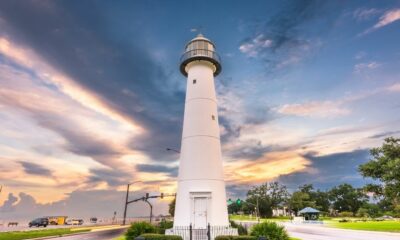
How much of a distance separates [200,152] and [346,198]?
116m

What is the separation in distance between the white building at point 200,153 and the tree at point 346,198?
110871 mm

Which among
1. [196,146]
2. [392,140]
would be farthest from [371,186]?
[196,146]

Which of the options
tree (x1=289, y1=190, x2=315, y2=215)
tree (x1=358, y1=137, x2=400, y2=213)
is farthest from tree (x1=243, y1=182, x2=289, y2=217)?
tree (x1=358, y1=137, x2=400, y2=213)

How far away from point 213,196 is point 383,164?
1095 inches

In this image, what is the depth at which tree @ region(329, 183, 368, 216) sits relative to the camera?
112625mm

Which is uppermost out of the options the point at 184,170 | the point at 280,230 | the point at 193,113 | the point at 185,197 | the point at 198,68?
the point at 198,68

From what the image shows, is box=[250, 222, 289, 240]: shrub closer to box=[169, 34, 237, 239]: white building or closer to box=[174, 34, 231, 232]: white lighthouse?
box=[169, 34, 237, 239]: white building

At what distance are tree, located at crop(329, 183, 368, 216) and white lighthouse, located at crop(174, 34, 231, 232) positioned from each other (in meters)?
111

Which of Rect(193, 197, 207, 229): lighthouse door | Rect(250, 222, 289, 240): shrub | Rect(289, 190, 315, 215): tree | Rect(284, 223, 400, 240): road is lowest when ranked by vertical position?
Rect(284, 223, 400, 240): road

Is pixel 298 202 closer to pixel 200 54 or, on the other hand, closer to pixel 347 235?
pixel 347 235

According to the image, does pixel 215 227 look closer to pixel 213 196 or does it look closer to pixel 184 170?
pixel 213 196

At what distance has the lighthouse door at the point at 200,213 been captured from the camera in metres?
20.8

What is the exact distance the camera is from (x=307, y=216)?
67.2 m

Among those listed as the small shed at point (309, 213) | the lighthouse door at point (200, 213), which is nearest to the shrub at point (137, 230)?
the lighthouse door at point (200, 213)
